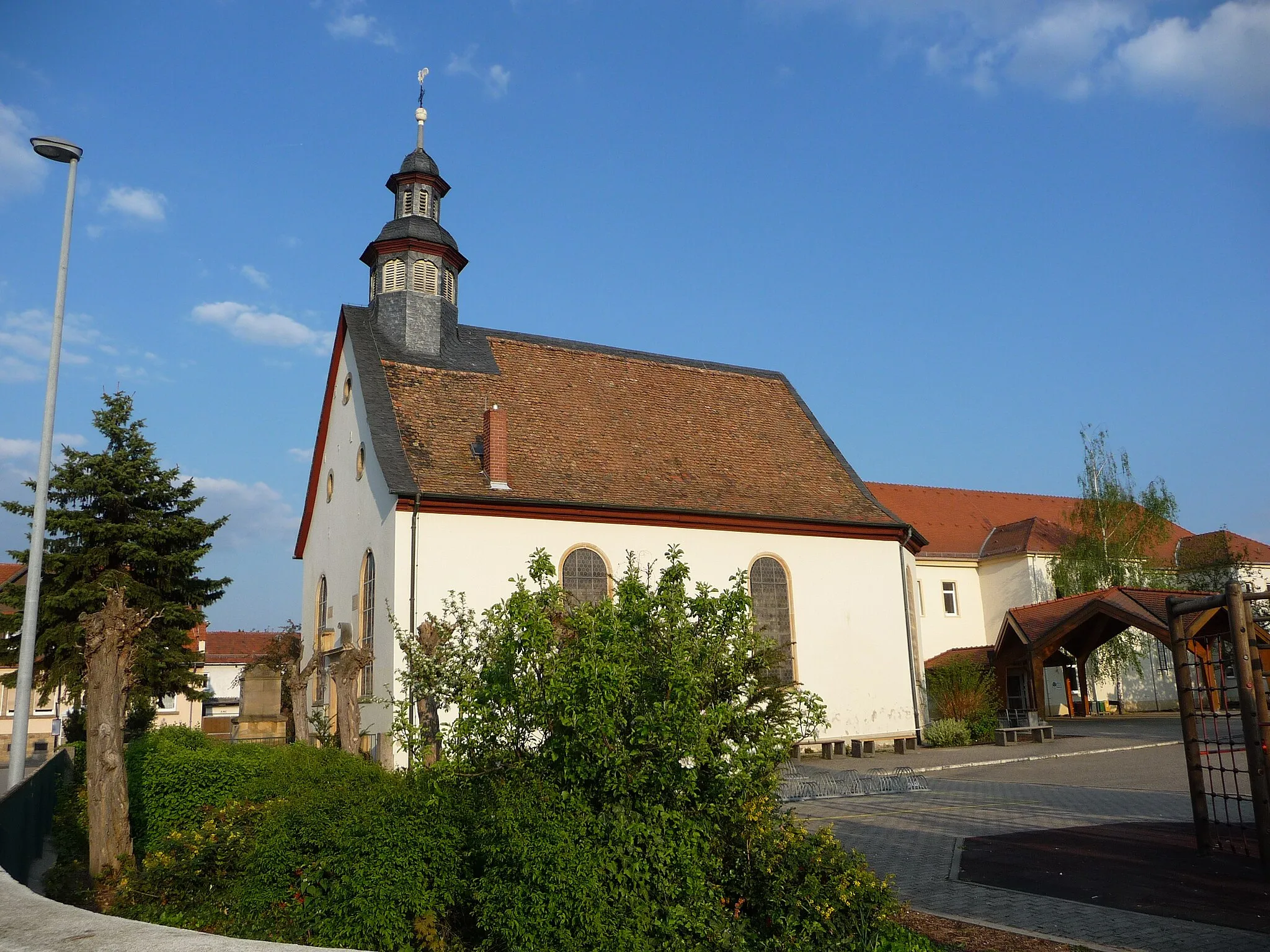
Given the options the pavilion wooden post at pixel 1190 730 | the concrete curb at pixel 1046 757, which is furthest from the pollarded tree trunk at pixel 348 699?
the pavilion wooden post at pixel 1190 730

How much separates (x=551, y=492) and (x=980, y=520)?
25.9 meters

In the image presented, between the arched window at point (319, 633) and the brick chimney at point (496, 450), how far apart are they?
7.21m

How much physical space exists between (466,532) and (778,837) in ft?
46.8

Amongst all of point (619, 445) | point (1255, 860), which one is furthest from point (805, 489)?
point (1255, 860)

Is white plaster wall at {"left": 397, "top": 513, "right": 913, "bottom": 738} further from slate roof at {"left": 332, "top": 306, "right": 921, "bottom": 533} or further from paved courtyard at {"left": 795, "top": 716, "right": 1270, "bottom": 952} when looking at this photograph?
paved courtyard at {"left": 795, "top": 716, "right": 1270, "bottom": 952}

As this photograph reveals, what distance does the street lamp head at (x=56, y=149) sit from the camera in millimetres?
12648

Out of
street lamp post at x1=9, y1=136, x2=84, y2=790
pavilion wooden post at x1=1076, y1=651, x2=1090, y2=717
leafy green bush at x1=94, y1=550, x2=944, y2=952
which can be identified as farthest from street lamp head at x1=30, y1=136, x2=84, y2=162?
pavilion wooden post at x1=1076, y1=651, x2=1090, y2=717

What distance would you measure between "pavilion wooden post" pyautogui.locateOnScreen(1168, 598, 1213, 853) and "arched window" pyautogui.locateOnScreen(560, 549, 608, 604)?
40.5 feet

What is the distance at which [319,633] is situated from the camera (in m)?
24.9

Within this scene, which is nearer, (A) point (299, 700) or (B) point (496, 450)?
(A) point (299, 700)

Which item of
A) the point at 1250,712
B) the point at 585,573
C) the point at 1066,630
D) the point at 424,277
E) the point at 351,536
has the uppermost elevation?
the point at 424,277

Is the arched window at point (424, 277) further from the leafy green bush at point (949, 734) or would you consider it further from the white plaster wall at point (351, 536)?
the leafy green bush at point (949, 734)

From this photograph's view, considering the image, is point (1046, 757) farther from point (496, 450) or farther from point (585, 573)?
point (496, 450)

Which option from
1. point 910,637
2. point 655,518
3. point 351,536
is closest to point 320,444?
point 351,536
